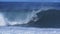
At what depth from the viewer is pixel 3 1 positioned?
291 centimetres

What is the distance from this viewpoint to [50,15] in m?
2.29

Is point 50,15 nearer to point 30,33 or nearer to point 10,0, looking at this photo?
point 10,0

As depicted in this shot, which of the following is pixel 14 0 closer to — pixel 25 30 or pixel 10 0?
pixel 10 0

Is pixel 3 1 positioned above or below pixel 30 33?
above

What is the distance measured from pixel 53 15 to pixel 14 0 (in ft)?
3.83

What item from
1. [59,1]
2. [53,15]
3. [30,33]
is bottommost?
[30,33]

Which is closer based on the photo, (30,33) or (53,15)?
(30,33)

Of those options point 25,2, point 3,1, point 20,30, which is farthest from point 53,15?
point 20,30

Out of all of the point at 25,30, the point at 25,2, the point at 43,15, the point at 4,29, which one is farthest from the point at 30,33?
the point at 25,2

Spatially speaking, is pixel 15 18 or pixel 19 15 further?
pixel 19 15

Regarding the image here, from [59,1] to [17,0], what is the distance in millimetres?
829

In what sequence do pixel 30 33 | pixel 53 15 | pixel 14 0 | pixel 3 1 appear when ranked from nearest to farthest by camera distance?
1. pixel 30 33
2. pixel 53 15
3. pixel 3 1
4. pixel 14 0

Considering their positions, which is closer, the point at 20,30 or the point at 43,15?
the point at 20,30

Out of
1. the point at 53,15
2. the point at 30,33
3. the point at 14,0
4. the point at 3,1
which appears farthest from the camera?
the point at 14,0
